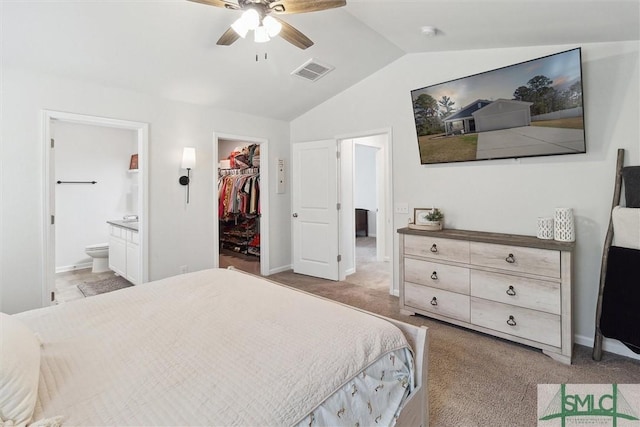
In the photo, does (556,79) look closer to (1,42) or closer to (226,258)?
(1,42)

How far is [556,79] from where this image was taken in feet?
7.70

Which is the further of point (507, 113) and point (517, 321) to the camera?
point (507, 113)

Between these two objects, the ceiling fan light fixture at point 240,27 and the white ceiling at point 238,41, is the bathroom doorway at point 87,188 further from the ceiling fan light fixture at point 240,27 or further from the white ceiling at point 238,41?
the ceiling fan light fixture at point 240,27

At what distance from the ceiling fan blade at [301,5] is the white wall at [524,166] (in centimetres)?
183

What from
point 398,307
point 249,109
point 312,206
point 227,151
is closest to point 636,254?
point 398,307

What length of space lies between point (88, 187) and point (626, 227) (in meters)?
6.69

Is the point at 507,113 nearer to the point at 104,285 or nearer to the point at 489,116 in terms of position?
the point at 489,116

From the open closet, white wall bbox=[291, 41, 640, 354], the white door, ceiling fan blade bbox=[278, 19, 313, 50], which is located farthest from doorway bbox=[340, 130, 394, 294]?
ceiling fan blade bbox=[278, 19, 313, 50]

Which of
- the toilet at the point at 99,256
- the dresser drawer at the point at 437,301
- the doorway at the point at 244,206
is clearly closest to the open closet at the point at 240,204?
the doorway at the point at 244,206

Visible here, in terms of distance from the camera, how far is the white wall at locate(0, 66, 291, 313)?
2.59 metres

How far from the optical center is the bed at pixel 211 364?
35.0 inches

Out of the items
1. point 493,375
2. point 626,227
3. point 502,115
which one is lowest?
point 493,375

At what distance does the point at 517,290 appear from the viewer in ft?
7.97

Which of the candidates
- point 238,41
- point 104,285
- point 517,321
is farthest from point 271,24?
point 104,285
